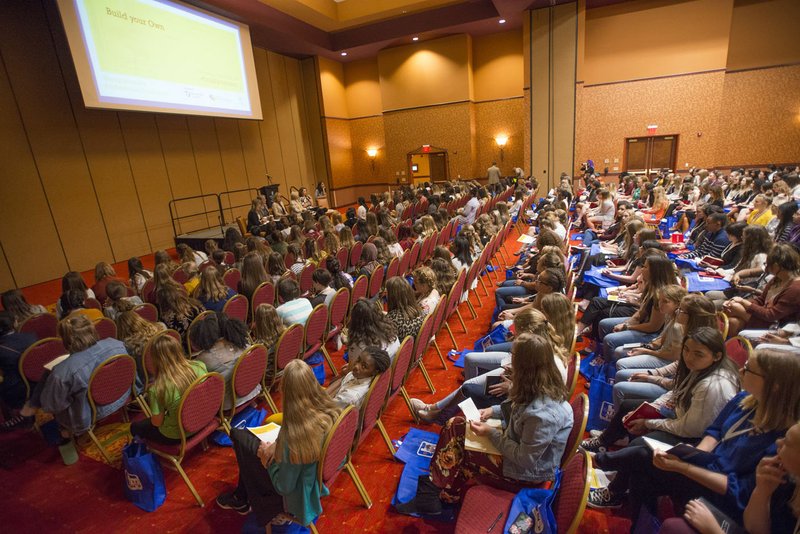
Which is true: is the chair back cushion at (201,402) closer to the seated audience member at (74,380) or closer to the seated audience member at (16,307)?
the seated audience member at (74,380)

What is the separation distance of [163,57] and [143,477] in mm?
10925

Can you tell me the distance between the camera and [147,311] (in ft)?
14.3

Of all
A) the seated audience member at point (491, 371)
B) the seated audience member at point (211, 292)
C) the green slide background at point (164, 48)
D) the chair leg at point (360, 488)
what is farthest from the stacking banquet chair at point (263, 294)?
the green slide background at point (164, 48)

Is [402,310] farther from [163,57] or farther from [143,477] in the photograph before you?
[163,57]

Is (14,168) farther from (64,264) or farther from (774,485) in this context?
(774,485)

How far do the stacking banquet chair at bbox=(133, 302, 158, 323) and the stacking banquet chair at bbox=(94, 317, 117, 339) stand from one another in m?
0.26

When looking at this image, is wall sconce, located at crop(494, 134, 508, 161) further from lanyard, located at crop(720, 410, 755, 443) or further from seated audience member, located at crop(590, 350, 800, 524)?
lanyard, located at crop(720, 410, 755, 443)

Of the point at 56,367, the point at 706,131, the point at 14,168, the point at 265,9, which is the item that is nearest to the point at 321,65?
the point at 265,9

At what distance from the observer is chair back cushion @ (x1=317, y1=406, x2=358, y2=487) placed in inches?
81.7

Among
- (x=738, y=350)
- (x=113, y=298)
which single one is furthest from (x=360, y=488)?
(x=113, y=298)

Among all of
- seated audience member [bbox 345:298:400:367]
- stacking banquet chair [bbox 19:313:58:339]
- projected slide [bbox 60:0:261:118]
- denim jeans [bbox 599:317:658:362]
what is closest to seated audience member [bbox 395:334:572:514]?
seated audience member [bbox 345:298:400:367]

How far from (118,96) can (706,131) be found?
19.2 m

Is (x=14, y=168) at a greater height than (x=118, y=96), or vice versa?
(x=118, y=96)

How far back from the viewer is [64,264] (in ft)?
31.1
